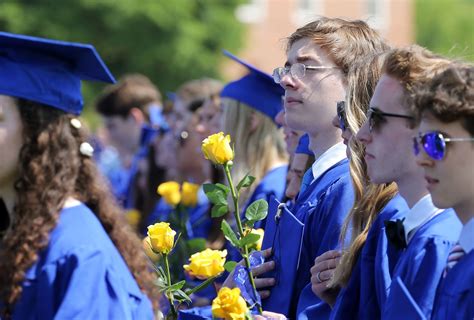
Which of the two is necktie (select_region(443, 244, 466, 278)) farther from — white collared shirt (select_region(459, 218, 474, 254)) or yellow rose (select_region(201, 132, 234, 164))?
yellow rose (select_region(201, 132, 234, 164))

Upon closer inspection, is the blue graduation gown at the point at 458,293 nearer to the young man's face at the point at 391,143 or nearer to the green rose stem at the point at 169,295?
the young man's face at the point at 391,143

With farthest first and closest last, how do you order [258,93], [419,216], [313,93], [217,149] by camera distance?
1. [258,93]
2. [313,93]
3. [217,149]
4. [419,216]

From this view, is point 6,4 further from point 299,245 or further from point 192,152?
point 299,245

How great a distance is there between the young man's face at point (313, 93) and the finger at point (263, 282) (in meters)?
0.57

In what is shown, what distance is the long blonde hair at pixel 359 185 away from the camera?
10.1 ft

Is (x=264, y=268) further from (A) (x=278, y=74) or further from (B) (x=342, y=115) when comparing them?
(A) (x=278, y=74)

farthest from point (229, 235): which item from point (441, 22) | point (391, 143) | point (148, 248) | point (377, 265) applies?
point (441, 22)

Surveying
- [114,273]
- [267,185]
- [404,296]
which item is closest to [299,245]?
[404,296]

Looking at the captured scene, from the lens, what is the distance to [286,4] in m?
47.2

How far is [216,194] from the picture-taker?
3.14 meters

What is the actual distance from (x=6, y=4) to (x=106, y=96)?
71.8 ft

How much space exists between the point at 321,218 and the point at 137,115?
20.7 feet

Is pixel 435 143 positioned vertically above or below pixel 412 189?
above

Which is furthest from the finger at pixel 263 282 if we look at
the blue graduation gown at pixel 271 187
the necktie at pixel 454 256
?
the blue graduation gown at pixel 271 187
